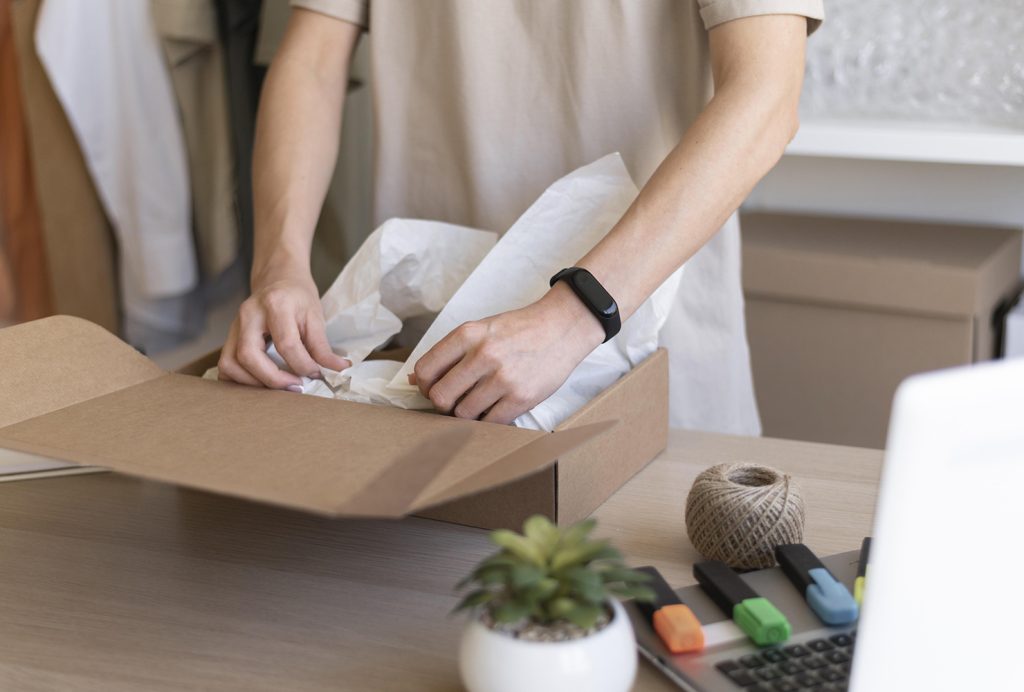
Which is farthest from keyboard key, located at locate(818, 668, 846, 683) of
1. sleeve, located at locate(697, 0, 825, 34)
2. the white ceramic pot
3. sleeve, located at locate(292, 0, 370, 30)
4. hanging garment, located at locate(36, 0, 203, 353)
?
hanging garment, located at locate(36, 0, 203, 353)

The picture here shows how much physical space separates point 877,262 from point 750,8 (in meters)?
0.77

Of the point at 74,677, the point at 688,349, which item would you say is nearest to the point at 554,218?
the point at 688,349

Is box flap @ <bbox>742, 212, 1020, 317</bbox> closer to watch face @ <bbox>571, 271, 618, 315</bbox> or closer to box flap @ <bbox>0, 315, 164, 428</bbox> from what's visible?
watch face @ <bbox>571, 271, 618, 315</bbox>

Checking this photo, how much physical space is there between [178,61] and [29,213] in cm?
31

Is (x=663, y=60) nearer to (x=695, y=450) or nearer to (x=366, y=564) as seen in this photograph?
(x=695, y=450)

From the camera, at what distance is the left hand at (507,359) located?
0.81 m

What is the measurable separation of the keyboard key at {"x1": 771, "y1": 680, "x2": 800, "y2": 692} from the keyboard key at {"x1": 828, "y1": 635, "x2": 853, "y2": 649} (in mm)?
49

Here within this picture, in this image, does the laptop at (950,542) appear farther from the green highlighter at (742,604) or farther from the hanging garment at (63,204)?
the hanging garment at (63,204)

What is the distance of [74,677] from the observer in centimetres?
64

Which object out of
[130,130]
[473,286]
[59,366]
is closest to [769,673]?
[473,286]

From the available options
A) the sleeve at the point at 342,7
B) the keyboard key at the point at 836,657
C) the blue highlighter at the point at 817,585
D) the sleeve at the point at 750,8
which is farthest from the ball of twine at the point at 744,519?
the sleeve at the point at 342,7

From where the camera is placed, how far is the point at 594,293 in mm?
855

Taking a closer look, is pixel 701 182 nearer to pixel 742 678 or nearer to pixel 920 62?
pixel 742 678

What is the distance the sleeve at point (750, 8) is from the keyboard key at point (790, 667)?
574 millimetres
